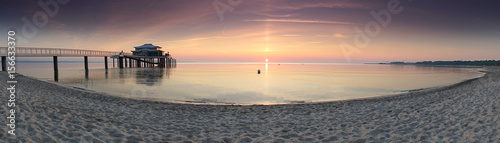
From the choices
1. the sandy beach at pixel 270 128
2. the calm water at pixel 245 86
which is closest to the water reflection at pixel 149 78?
the calm water at pixel 245 86

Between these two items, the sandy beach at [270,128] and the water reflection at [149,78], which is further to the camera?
the water reflection at [149,78]

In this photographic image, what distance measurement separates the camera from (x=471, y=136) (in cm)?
570

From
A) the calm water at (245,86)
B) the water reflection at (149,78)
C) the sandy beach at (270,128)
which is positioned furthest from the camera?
the water reflection at (149,78)

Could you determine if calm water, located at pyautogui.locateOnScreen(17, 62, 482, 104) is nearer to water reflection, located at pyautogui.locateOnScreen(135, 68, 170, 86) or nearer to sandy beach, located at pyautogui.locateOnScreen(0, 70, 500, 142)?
water reflection, located at pyautogui.locateOnScreen(135, 68, 170, 86)

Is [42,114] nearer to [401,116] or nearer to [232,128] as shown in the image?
[232,128]

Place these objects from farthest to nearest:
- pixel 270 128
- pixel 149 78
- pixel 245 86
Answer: pixel 149 78, pixel 245 86, pixel 270 128

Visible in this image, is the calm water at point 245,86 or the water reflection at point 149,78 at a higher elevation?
the water reflection at point 149,78

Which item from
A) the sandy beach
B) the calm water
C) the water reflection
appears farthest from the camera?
the water reflection

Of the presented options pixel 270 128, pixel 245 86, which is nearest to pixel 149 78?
pixel 245 86

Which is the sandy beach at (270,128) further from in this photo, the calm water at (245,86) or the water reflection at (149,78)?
the water reflection at (149,78)

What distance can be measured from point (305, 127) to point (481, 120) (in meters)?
5.27

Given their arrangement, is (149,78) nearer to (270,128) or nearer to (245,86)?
(245,86)

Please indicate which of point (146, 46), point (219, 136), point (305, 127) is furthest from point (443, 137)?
point (146, 46)

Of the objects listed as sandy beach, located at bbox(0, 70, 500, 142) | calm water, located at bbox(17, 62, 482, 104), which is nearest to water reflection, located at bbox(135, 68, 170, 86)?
calm water, located at bbox(17, 62, 482, 104)
